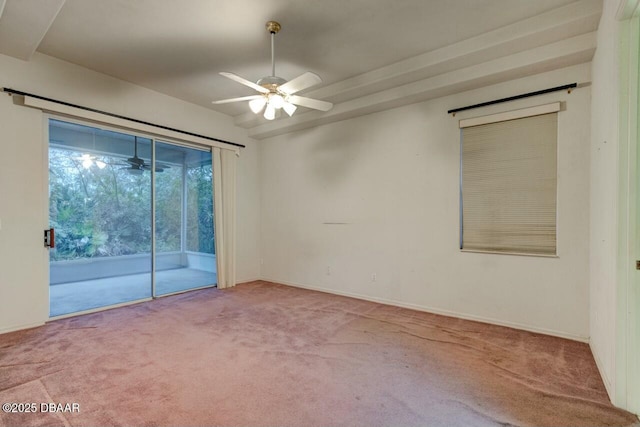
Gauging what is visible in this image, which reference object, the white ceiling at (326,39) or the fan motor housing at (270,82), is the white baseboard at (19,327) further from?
the fan motor housing at (270,82)

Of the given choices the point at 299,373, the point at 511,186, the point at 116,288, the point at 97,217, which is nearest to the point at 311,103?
the point at 511,186

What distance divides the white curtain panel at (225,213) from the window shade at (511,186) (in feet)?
12.0

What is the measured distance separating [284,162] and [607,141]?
4.31 meters

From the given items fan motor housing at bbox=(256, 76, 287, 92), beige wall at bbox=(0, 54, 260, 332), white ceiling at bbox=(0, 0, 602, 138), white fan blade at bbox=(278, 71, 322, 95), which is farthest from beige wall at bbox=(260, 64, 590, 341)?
beige wall at bbox=(0, 54, 260, 332)

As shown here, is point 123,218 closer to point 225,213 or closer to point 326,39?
point 225,213

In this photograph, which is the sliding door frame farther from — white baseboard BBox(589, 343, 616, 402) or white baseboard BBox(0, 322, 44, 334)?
white baseboard BBox(589, 343, 616, 402)

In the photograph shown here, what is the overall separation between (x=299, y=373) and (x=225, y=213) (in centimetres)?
346

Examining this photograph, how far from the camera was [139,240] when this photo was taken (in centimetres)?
434

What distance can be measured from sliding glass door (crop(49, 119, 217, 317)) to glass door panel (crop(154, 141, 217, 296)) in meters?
0.02

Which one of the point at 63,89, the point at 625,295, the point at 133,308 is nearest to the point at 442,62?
the point at 625,295

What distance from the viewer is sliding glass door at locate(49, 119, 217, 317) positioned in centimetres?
369

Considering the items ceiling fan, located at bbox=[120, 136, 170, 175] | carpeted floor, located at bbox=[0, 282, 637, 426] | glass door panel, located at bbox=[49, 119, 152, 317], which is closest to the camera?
carpeted floor, located at bbox=[0, 282, 637, 426]

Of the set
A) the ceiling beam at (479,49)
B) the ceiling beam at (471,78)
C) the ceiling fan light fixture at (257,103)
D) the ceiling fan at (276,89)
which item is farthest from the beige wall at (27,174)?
the ceiling beam at (479,49)

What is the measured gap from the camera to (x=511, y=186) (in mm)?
3354
